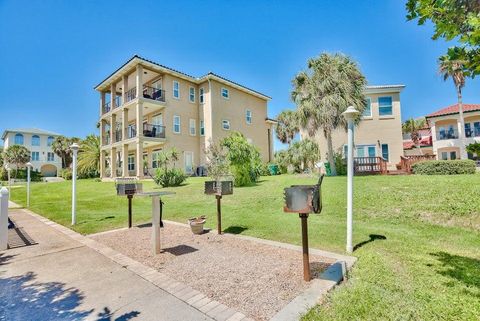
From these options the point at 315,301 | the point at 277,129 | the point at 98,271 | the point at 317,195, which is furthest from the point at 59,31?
the point at 277,129

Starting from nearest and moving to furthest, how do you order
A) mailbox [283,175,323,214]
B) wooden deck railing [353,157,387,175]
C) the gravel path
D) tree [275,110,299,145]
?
the gravel path < mailbox [283,175,323,214] < wooden deck railing [353,157,387,175] < tree [275,110,299,145]

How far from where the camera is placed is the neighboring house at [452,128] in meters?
27.3

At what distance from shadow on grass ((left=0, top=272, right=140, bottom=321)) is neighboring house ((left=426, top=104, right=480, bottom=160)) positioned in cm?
3525

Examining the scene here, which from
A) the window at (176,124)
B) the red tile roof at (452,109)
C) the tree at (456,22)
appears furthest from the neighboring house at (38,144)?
the red tile roof at (452,109)

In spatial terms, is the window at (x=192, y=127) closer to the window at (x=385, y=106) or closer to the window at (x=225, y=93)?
the window at (x=225, y=93)

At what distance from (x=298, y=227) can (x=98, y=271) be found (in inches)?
186

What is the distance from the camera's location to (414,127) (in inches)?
1601

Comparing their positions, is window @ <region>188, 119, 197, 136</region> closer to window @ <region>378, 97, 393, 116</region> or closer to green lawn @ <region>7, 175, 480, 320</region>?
green lawn @ <region>7, 175, 480, 320</region>

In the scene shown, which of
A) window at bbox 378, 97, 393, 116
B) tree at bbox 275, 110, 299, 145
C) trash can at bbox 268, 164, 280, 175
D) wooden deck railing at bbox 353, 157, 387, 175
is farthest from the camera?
tree at bbox 275, 110, 299, 145

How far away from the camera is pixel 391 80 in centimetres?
2161

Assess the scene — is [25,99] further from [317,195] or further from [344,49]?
[317,195]

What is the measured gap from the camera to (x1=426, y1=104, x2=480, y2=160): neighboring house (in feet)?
89.6

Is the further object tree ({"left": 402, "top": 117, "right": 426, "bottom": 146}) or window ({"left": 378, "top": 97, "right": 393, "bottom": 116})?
tree ({"left": 402, "top": 117, "right": 426, "bottom": 146})

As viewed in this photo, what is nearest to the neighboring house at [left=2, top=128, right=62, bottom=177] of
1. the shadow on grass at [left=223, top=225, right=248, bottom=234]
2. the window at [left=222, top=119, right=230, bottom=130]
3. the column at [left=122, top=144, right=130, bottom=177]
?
the column at [left=122, top=144, right=130, bottom=177]
